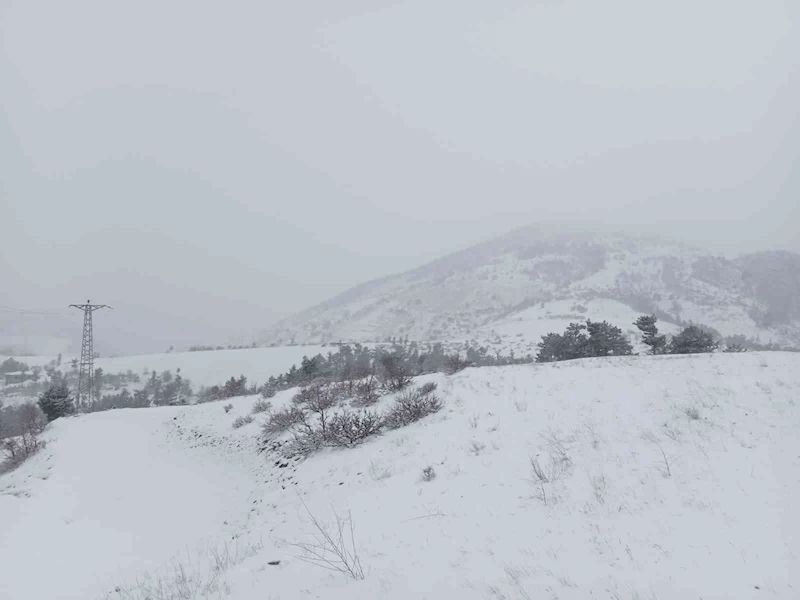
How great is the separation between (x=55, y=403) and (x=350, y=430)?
25057 millimetres

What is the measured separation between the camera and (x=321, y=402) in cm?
1324

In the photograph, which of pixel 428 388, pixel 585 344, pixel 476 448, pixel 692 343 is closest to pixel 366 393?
pixel 428 388

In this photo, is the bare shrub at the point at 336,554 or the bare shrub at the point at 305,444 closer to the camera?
the bare shrub at the point at 336,554

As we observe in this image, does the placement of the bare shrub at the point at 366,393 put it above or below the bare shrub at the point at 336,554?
above

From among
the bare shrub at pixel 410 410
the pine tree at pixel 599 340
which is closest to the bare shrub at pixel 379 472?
the bare shrub at pixel 410 410

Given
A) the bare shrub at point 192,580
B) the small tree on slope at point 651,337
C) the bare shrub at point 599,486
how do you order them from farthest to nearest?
the small tree on slope at point 651,337 < the bare shrub at point 599,486 < the bare shrub at point 192,580

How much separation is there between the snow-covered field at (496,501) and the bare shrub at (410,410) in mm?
494

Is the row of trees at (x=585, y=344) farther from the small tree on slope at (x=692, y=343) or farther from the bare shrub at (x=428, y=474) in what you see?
the bare shrub at (x=428, y=474)

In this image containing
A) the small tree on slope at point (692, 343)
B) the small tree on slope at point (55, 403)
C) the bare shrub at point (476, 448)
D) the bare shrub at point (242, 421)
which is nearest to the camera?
the bare shrub at point (476, 448)

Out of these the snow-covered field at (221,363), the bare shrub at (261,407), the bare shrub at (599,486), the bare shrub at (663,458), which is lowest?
the snow-covered field at (221,363)

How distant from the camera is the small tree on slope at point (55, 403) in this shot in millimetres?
24438

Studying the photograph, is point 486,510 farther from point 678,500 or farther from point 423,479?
point 678,500

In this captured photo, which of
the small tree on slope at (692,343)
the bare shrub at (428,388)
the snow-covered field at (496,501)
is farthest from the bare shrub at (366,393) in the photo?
the small tree on slope at (692,343)

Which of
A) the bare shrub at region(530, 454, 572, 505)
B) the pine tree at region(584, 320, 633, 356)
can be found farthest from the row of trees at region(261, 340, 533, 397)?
the bare shrub at region(530, 454, 572, 505)
